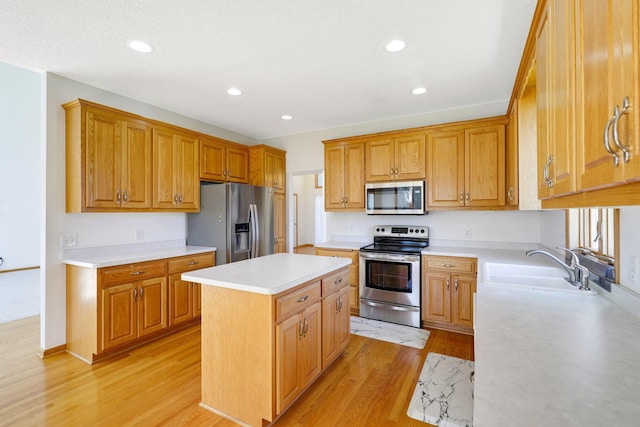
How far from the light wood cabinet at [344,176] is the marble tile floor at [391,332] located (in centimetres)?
144

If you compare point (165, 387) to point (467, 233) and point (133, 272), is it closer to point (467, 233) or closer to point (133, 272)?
point (133, 272)

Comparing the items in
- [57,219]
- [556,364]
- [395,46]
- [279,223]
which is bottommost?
[556,364]

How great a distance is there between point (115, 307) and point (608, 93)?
11.3 feet

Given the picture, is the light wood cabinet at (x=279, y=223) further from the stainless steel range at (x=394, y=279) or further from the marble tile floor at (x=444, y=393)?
the marble tile floor at (x=444, y=393)

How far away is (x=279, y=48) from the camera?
2299 millimetres

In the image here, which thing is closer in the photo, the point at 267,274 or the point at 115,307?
the point at 267,274

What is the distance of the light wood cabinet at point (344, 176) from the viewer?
3.95 metres

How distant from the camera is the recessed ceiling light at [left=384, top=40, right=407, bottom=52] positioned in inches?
87.3

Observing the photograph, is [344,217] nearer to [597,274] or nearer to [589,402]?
[597,274]

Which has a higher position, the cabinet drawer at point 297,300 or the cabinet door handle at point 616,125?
the cabinet door handle at point 616,125

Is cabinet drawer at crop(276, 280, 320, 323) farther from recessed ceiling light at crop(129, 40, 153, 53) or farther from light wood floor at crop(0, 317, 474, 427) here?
recessed ceiling light at crop(129, 40, 153, 53)

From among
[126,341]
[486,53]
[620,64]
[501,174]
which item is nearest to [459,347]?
[501,174]

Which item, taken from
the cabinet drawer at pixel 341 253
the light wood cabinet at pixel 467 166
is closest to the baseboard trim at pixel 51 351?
the cabinet drawer at pixel 341 253

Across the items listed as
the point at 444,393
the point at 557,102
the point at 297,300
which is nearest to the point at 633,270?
the point at 557,102
